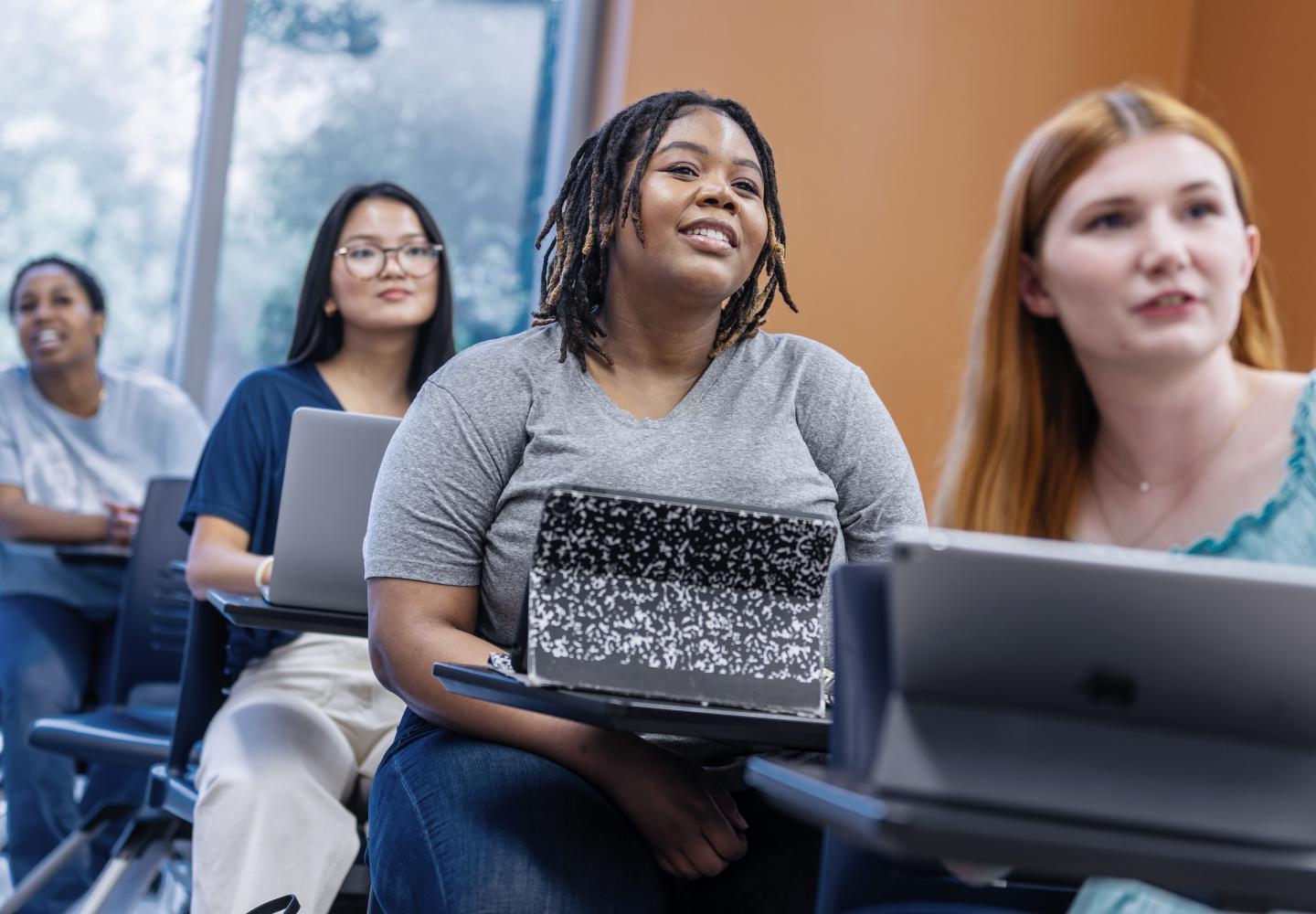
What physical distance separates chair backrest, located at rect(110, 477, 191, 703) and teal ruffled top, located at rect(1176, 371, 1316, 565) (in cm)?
215

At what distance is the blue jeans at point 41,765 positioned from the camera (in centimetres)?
292

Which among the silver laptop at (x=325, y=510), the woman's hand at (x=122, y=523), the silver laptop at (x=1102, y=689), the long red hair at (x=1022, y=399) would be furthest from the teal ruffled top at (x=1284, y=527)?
the woman's hand at (x=122, y=523)

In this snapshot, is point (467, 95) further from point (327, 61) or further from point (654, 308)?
point (654, 308)

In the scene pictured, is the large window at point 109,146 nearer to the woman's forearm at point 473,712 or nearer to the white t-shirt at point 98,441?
the white t-shirt at point 98,441

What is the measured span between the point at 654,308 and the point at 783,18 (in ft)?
7.92

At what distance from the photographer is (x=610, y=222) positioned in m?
1.68

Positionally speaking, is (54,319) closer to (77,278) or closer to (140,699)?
(77,278)

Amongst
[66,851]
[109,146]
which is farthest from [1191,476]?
[109,146]

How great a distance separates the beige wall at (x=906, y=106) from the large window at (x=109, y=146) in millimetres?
1273

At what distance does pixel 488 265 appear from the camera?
13.9 feet

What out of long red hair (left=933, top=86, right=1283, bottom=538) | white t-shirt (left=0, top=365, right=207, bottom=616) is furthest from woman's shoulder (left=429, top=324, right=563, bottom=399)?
white t-shirt (left=0, top=365, right=207, bottom=616)

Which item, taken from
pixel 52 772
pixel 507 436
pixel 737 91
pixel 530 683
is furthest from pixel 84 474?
pixel 530 683

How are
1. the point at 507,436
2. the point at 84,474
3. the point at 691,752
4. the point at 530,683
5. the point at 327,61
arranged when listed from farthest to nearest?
the point at 327,61 < the point at 84,474 < the point at 507,436 < the point at 691,752 < the point at 530,683

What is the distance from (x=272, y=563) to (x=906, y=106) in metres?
2.56
